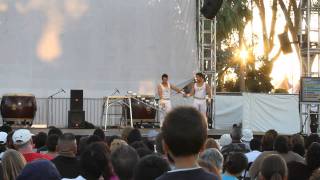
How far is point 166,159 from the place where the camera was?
12.5ft

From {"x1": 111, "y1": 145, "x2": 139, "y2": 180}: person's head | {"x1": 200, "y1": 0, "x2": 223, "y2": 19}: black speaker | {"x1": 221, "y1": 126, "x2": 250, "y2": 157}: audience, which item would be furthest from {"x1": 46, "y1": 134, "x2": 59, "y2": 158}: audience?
{"x1": 200, "y1": 0, "x2": 223, "y2": 19}: black speaker

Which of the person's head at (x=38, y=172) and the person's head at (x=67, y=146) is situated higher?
the person's head at (x=67, y=146)

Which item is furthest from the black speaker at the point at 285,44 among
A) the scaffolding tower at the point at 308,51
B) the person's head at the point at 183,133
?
the person's head at the point at 183,133

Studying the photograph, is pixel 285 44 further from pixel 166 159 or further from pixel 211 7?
pixel 166 159

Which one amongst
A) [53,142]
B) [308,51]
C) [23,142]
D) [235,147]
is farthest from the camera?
[308,51]

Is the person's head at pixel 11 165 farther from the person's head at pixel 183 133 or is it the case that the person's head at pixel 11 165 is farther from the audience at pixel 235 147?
the audience at pixel 235 147

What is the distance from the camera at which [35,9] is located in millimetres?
16344

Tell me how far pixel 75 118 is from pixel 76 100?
452 mm

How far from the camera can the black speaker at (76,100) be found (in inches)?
615

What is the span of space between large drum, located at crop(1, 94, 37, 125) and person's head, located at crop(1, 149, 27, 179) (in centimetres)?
1045

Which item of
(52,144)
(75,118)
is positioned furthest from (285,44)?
(52,144)

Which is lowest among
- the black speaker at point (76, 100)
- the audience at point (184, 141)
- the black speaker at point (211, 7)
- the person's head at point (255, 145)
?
the person's head at point (255, 145)

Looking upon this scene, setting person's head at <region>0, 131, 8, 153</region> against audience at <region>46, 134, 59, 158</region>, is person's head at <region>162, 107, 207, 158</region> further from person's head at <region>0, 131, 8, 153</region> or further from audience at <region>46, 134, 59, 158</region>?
person's head at <region>0, 131, 8, 153</region>

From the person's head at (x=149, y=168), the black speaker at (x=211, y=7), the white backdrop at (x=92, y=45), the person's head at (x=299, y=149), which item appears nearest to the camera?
the person's head at (x=149, y=168)
